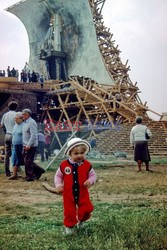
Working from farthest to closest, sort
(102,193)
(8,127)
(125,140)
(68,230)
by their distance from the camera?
(125,140) < (8,127) < (102,193) < (68,230)

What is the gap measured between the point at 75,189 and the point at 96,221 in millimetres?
404

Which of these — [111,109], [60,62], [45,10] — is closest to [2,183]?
[111,109]

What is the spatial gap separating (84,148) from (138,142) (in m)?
6.82

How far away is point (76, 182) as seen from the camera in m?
3.71

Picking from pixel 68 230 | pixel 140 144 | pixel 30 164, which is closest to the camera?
pixel 68 230

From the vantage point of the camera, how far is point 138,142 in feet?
34.3

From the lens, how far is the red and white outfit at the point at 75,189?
11.9ft

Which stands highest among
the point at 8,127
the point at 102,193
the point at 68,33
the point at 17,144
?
the point at 68,33

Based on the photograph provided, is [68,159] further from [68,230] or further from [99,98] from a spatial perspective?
[99,98]

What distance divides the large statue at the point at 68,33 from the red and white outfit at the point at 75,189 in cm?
2677

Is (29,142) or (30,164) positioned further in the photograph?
(30,164)

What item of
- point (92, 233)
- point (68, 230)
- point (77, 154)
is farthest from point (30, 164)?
point (92, 233)

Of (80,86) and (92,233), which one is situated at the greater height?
(80,86)

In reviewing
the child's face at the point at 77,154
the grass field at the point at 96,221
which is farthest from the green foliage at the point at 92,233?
the child's face at the point at 77,154
